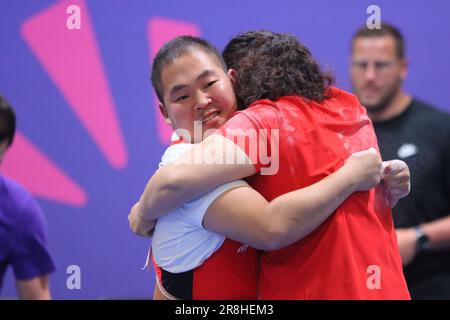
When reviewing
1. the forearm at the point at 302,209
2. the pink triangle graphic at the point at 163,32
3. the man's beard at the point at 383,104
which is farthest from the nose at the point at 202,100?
the pink triangle graphic at the point at 163,32

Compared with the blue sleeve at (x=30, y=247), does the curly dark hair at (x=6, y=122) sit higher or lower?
higher

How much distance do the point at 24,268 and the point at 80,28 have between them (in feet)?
3.73

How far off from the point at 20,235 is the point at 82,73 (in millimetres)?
943

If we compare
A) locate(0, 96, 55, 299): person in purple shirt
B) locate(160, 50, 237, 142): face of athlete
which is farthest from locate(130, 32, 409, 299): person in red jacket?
locate(0, 96, 55, 299): person in purple shirt

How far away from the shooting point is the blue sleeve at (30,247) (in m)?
1.98

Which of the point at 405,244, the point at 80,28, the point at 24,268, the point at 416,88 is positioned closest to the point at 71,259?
the point at 24,268

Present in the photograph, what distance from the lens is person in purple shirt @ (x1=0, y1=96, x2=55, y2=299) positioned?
1907 millimetres

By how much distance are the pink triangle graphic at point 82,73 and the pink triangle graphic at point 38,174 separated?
0.20 metres

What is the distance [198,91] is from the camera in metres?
1.20

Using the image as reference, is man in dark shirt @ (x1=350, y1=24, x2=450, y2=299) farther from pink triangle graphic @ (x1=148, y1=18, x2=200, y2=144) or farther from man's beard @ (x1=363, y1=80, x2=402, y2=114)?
pink triangle graphic @ (x1=148, y1=18, x2=200, y2=144)

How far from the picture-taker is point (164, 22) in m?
2.69

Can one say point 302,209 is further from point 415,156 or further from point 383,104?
point 383,104

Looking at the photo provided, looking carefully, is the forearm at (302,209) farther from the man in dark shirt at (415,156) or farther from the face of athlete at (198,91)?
the man in dark shirt at (415,156)
